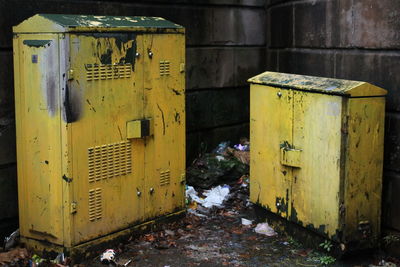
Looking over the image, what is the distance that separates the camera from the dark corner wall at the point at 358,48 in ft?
17.4

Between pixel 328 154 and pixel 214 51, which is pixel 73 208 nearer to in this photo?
pixel 328 154

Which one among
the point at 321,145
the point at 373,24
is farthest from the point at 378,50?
the point at 321,145

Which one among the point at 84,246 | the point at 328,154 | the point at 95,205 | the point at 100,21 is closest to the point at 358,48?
the point at 328,154

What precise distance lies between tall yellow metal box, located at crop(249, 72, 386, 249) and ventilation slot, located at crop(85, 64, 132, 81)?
1.48 m

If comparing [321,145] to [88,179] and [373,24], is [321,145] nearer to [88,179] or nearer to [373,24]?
[373,24]

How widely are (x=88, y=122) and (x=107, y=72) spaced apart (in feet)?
1.68

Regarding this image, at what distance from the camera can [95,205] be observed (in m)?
5.26

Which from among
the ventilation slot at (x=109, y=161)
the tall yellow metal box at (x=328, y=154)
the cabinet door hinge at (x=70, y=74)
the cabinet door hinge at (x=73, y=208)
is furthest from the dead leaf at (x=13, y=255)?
the tall yellow metal box at (x=328, y=154)

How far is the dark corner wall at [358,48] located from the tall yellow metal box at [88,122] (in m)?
1.73

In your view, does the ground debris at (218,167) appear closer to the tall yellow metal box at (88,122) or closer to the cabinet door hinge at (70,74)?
the tall yellow metal box at (88,122)

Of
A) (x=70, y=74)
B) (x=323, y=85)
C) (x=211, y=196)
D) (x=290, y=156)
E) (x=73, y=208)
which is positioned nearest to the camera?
(x=70, y=74)

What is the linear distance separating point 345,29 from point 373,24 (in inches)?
18.0

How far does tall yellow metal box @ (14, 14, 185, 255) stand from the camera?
4.93 m

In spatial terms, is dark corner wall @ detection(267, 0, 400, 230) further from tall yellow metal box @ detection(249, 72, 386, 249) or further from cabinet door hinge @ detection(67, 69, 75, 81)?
cabinet door hinge @ detection(67, 69, 75, 81)
